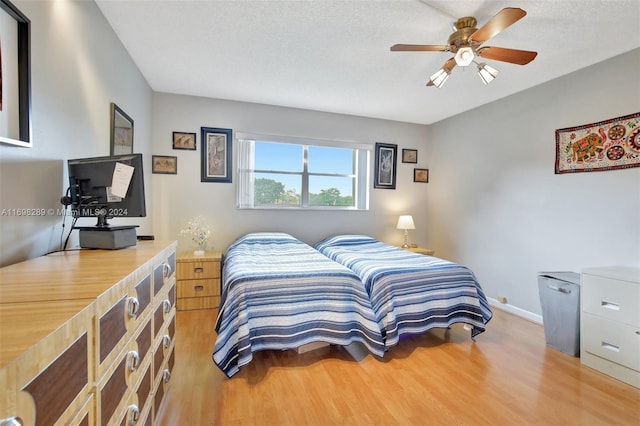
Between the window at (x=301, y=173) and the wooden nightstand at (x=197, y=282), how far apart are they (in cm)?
88

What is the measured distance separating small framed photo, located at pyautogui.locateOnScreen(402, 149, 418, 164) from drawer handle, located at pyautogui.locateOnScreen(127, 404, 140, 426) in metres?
4.26

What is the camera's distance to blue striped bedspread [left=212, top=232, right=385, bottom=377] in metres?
1.96

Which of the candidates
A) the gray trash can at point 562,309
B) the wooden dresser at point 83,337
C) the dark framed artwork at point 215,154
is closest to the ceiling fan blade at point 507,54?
the gray trash can at point 562,309

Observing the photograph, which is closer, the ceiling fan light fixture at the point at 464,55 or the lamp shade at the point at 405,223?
the ceiling fan light fixture at the point at 464,55

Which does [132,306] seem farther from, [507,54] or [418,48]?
[507,54]

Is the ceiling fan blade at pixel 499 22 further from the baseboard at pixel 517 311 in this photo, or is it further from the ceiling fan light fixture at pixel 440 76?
the baseboard at pixel 517 311

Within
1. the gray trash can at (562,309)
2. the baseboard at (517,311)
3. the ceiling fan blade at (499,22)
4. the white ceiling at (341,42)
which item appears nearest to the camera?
the ceiling fan blade at (499,22)

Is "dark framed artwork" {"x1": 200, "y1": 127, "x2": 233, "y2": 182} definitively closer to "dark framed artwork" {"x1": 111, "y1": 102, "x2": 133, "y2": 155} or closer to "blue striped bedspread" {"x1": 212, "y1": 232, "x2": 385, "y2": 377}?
"dark framed artwork" {"x1": 111, "y1": 102, "x2": 133, "y2": 155}

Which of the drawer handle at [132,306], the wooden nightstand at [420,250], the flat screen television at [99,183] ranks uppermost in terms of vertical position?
the flat screen television at [99,183]

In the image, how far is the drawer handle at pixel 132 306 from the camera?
981mm

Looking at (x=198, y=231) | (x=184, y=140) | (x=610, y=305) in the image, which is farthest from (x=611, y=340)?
(x=184, y=140)

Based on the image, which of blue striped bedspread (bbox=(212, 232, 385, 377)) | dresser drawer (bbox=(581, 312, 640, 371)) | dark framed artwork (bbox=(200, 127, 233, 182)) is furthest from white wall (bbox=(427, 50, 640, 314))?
dark framed artwork (bbox=(200, 127, 233, 182))

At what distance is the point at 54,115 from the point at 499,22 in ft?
7.79

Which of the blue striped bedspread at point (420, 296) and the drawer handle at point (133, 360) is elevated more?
the drawer handle at point (133, 360)
